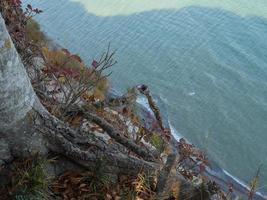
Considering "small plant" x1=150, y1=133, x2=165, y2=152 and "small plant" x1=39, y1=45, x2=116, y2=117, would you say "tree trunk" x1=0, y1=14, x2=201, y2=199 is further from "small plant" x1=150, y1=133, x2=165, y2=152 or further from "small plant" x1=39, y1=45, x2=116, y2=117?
"small plant" x1=150, y1=133, x2=165, y2=152

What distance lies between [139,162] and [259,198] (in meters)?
6.21

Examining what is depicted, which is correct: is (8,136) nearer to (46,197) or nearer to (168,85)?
(46,197)

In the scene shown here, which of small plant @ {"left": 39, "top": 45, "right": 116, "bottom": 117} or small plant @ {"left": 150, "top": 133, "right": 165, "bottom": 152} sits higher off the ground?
small plant @ {"left": 39, "top": 45, "right": 116, "bottom": 117}

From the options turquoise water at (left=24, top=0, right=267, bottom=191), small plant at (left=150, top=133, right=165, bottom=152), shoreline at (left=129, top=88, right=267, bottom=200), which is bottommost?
shoreline at (left=129, top=88, right=267, bottom=200)

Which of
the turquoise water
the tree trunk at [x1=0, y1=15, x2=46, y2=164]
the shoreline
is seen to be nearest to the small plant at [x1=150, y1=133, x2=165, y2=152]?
the tree trunk at [x1=0, y1=15, x2=46, y2=164]

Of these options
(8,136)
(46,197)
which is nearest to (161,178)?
(46,197)

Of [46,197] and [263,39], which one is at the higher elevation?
[46,197]

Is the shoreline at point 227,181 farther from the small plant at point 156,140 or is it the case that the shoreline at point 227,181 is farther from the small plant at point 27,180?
the small plant at point 27,180

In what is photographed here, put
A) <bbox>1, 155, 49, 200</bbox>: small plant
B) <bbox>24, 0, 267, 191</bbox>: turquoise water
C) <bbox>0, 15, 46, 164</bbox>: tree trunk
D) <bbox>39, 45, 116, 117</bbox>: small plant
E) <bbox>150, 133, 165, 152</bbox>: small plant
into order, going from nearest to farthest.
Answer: <bbox>0, 15, 46, 164</bbox>: tree trunk
<bbox>1, 155, 49, 200</bbox>: small plant
<bbox>39, 45, 116, 117</bbox>: small plant
<bbox>150, 133, 165, 152</bbox>: small plant
<bbox>24, 0, 267, 191</bbox>: turquoise water

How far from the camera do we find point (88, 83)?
6031 mm

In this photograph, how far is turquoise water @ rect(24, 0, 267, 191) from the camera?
1241cm

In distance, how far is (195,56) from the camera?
49.8ft

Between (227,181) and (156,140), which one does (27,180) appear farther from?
(227,181)

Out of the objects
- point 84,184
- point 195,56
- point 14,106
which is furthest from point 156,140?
point 195,56
